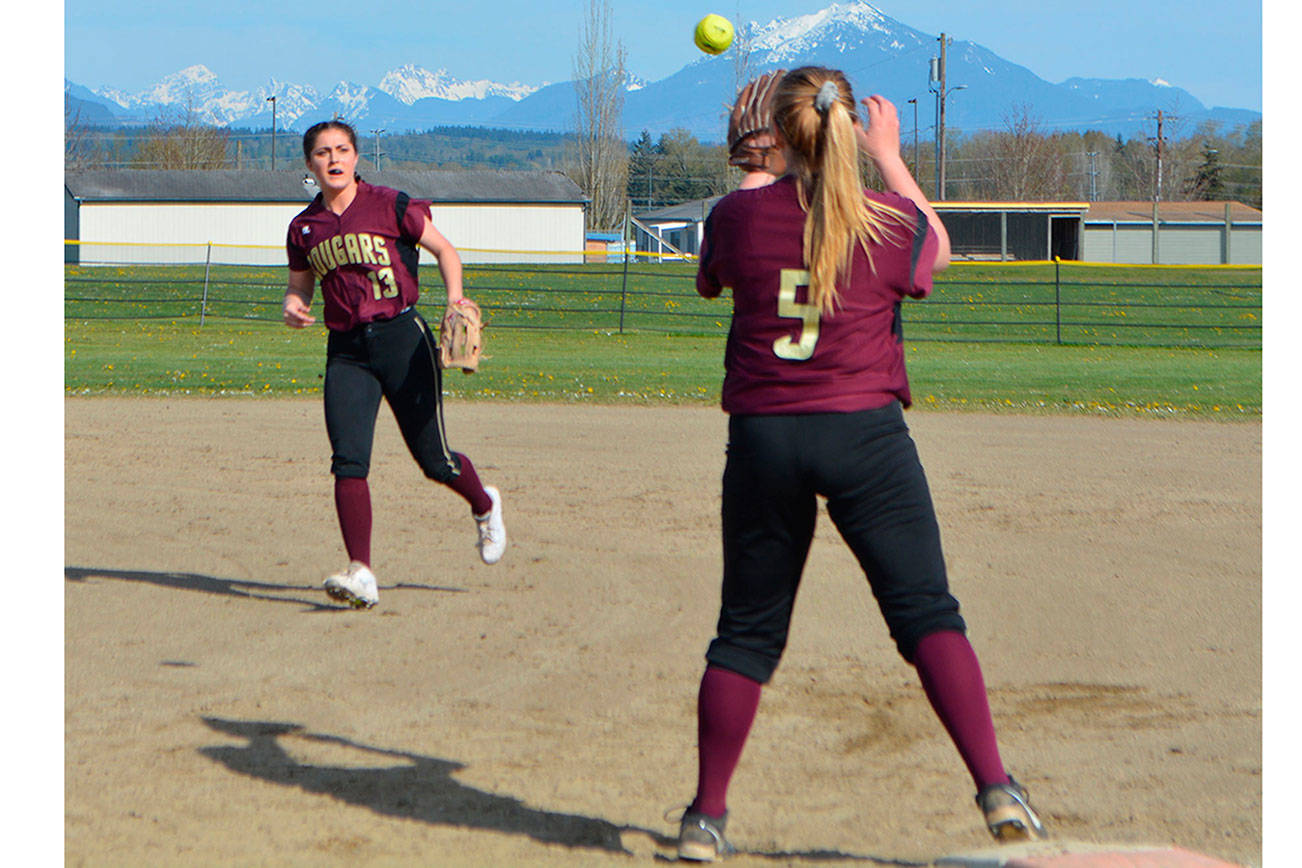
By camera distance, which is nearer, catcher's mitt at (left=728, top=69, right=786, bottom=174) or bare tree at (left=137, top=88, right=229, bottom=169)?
catcher's mitt at (left=728, top=69, right=786, bottom=174)

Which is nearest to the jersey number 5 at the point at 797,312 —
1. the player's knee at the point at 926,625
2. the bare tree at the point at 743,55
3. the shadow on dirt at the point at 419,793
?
the player's knee at the point at 926,625

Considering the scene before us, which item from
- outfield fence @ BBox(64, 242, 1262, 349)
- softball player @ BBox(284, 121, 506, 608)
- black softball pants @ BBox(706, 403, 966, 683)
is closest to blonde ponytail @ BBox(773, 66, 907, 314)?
→ black softball pants @ BBox(706, 403, 966, 683)

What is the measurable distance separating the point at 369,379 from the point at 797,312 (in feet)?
9.52

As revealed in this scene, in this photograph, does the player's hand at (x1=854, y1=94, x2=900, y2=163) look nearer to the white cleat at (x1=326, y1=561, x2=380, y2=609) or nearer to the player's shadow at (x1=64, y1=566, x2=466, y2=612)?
the white cleat at (x1=326, y1=561, x2=380, y2=609)

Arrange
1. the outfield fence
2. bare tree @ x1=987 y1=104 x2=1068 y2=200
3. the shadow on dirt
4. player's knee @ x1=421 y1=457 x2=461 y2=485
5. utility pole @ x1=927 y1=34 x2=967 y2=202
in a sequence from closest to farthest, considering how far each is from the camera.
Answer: the shadow on dirt
player's knee @ x1=421 y1=457 x2=461 y2=485
the outfield fence
utility pole @ x1=927 y1=34 x2=967 y2=202
bare tree @ x1=987 y1=104 x2=1068 y2=200

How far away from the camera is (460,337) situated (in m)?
5.29

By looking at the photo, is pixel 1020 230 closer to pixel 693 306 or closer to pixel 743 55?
pixel 743 55

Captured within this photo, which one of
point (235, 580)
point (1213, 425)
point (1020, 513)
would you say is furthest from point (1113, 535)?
point (1213, 425)

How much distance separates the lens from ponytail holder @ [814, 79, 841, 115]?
282 cm

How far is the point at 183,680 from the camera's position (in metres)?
4.54

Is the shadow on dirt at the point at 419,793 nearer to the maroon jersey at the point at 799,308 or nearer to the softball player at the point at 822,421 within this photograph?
the softball player at the point at 822,421

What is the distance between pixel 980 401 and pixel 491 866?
10.8 m

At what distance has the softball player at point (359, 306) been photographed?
526cm

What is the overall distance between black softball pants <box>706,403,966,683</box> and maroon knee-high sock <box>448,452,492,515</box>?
2810 millimetres
